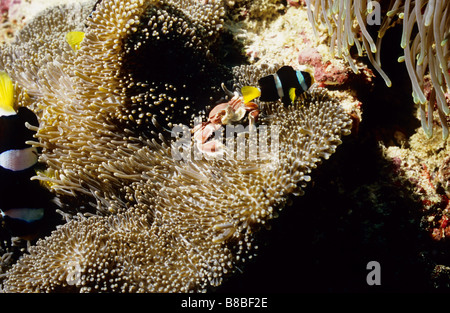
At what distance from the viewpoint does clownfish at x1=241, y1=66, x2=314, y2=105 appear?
1.71 metres

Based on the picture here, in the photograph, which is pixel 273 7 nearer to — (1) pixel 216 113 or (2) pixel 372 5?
(2) pixel 372 5

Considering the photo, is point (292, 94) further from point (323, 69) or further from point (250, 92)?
point (323, 69)

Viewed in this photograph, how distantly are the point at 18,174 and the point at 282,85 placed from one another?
5.86ft

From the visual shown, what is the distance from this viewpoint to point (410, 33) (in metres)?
1.76

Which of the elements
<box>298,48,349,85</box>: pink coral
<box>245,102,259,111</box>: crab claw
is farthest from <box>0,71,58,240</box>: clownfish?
<box>298,48,349,85</box>: pink coral

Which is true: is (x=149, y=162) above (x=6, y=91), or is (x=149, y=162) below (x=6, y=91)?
below

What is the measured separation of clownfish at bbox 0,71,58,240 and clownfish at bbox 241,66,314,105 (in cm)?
153

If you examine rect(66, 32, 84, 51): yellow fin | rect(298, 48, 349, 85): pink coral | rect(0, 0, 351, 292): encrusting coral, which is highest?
rect(66, 32, 84, 51): yellow fin

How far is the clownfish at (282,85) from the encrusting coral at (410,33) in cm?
37

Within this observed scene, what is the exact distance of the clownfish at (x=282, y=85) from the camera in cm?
171

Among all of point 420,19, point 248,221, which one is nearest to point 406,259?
point 248,221

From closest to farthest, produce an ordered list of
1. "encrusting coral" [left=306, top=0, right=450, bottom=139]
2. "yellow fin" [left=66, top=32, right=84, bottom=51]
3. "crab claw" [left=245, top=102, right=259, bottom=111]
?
1. "encrusting coral" [left=306, top=0, right=450, bottom=139]
2. "crab claw" [left=245, top=102, right=259, bottom=111]
3. "yellow fin" [left=66, top=32, right=84, bottom=51]

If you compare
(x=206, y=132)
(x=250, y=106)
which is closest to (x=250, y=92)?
(x=250, y=106)

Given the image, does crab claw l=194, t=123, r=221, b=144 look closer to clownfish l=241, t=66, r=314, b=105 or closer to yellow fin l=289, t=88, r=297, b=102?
clownfish l=241, t=66, r=314, b=105
